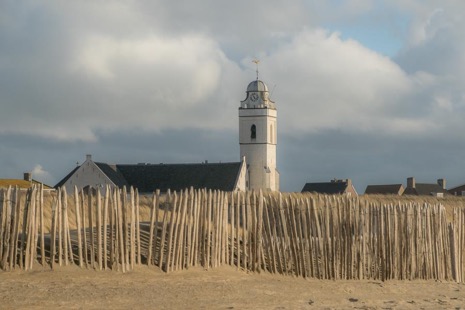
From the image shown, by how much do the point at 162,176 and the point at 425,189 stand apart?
90.2ft

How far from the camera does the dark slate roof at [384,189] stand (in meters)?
83.7

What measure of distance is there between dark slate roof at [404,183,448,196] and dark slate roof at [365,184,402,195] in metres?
2.27

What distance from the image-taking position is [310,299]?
46.4 ft

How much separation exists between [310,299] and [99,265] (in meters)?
3.67

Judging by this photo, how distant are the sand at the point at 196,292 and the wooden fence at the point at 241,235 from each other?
33 cm

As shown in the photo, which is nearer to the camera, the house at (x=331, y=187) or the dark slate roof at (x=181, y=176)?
the dark slate roof at (x=181, y=176)

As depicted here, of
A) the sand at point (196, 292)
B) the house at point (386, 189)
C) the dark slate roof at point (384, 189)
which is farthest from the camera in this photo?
the dark slate roof at point (384, 189)

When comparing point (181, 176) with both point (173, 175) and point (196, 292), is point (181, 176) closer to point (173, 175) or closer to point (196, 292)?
point (173, 175)

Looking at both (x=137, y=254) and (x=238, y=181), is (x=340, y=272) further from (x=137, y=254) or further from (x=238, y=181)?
(x=238, y=181)

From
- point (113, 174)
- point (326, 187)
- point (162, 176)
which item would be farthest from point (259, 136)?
point (113, 174)

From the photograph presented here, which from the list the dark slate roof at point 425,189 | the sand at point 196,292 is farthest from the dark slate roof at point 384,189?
the sand at point 196,292

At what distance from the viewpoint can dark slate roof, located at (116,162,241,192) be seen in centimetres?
6638

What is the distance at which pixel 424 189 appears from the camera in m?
81.2

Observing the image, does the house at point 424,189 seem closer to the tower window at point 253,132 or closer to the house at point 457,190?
the house at point 457,190
